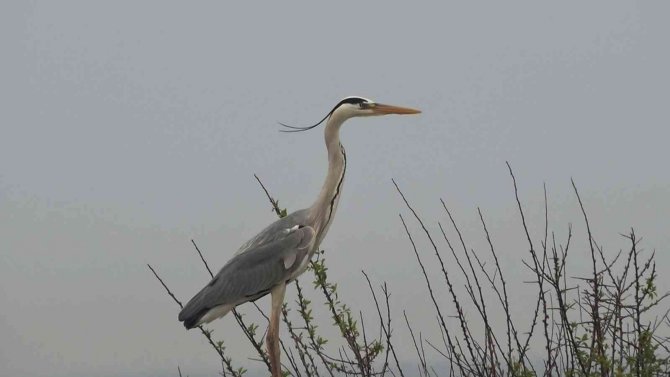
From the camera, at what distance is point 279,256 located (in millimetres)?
4051

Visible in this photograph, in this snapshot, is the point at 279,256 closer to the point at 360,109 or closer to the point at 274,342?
the point at 274,342

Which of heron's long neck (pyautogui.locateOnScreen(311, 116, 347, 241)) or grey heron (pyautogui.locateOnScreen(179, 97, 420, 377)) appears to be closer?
grey heron (pyautogui.locateOnScreen(179, 97, 420, 377))

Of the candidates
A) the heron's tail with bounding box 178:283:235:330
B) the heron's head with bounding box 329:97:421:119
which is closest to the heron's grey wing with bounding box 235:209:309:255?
the heron's tail with bounding box 178:283:235:330

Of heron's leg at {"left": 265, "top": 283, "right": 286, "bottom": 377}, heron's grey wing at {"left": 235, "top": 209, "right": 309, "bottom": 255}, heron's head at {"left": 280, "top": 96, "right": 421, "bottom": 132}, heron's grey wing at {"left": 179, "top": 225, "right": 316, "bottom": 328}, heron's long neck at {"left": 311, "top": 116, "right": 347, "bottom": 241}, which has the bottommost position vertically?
heron's leg at {"left": 265, "top": 283, "right": 286, "bottom": 377}

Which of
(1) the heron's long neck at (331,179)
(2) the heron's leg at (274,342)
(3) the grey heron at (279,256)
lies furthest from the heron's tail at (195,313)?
(1) the heron's long neck at (331,179)

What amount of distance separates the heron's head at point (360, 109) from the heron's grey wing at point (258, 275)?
2.24ft

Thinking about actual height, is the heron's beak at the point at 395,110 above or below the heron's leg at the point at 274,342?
above

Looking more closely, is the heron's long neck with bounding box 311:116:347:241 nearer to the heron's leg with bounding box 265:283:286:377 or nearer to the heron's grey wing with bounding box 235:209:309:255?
the heron's grey wing with bounding box 235:209:309:255

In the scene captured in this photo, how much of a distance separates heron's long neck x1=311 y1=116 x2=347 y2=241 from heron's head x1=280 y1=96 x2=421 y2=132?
0.14 ft

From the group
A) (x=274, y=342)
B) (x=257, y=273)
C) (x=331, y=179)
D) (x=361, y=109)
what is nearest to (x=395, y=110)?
(x=361, y=109)

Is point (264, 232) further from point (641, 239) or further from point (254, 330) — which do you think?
point (641, 239)

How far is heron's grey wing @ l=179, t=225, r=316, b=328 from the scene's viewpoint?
13.2 ft

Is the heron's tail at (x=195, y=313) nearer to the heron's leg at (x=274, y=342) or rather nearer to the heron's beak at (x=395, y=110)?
the heron's leg at (x=274, y=342)

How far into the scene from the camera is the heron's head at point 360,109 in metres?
4.14
